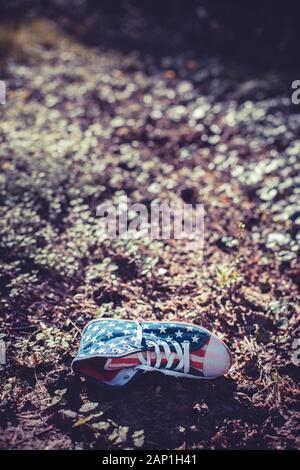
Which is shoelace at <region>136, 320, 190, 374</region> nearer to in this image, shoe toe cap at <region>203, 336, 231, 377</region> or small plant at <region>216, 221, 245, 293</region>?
shoe toe cap at <region>203, 336, 231, 377</region>

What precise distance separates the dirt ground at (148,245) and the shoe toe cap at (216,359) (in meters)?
0.11

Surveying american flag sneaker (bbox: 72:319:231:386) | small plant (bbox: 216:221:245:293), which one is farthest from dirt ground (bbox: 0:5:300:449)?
american flag sneaker (bbox: 72:319:231:386)

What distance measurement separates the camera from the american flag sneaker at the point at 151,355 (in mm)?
2898

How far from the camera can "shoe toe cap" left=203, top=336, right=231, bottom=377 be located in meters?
2.95

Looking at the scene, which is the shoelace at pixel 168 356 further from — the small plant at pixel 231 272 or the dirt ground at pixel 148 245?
the small plant at pixel 231 272

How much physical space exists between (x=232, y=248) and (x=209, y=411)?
1603mm

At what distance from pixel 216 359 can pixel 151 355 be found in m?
0.41

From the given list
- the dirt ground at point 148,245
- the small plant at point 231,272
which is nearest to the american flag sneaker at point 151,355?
the dirt ground at point 148,245

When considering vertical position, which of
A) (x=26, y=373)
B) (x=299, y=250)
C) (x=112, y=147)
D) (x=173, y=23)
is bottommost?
(x=26, y=373)

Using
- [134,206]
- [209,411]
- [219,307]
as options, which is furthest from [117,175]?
[209,411]

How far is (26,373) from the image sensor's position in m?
3.07

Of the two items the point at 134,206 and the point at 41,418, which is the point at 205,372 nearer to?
the point at 41,418

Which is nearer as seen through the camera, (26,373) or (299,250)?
(26,373)

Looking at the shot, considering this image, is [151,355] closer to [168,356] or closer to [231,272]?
[168,356]
